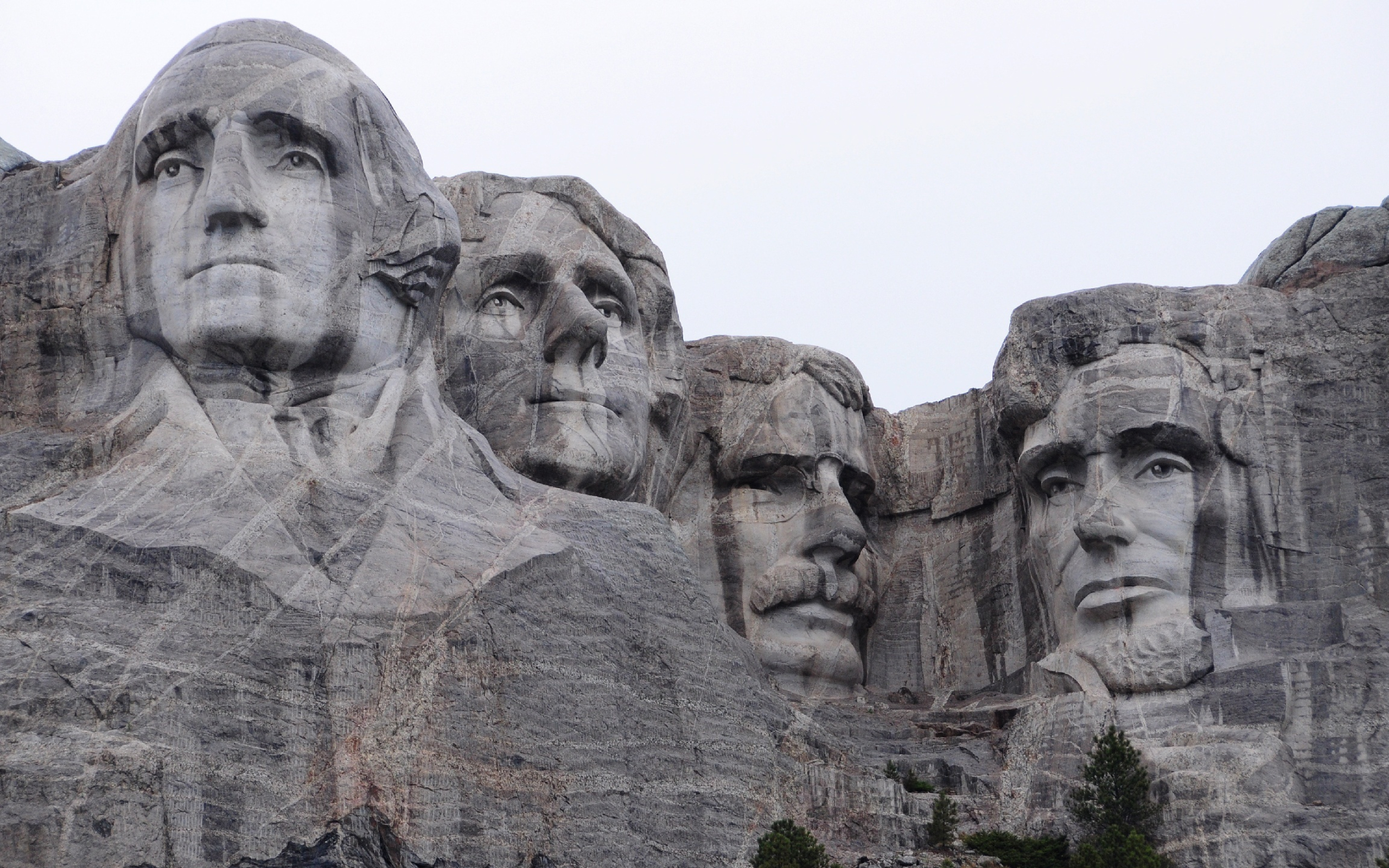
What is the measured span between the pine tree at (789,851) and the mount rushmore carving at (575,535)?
0.63 ft

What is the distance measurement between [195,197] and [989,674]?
21.1 ft

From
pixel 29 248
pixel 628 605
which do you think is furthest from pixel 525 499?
pixel 29 248

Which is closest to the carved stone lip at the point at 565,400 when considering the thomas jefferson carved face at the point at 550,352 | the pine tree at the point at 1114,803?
the thomas jefferson carved face at the point at 550,352

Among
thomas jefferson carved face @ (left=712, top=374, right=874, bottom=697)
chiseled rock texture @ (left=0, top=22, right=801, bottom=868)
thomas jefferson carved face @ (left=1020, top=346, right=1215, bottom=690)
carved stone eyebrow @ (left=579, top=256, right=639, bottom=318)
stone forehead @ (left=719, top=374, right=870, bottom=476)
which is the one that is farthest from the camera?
stone forehead @ (left=719, top=374, right=870, bottom=476)

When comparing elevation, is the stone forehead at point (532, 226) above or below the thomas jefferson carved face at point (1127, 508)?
above

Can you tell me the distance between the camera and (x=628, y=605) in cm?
1537

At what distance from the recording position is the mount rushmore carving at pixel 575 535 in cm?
1411

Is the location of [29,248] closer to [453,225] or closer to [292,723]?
[453,225]

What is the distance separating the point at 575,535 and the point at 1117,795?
3474 millimetres

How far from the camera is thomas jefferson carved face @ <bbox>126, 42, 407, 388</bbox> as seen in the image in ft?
50.6

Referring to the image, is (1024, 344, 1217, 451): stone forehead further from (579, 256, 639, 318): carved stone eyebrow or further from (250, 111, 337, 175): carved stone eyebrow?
(250, 111, 337, 175): carved stone eyebrow

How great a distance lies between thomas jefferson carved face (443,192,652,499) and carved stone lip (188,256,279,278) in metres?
2.23

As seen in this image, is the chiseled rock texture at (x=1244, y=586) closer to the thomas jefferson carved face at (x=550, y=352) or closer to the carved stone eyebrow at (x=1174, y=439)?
the carved stone eyebrow at (x=1174, y=439)

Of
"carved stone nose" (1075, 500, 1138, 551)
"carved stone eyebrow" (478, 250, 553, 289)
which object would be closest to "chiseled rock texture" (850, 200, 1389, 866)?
"carved stone nose" (1075, 500, 1138, 551)
